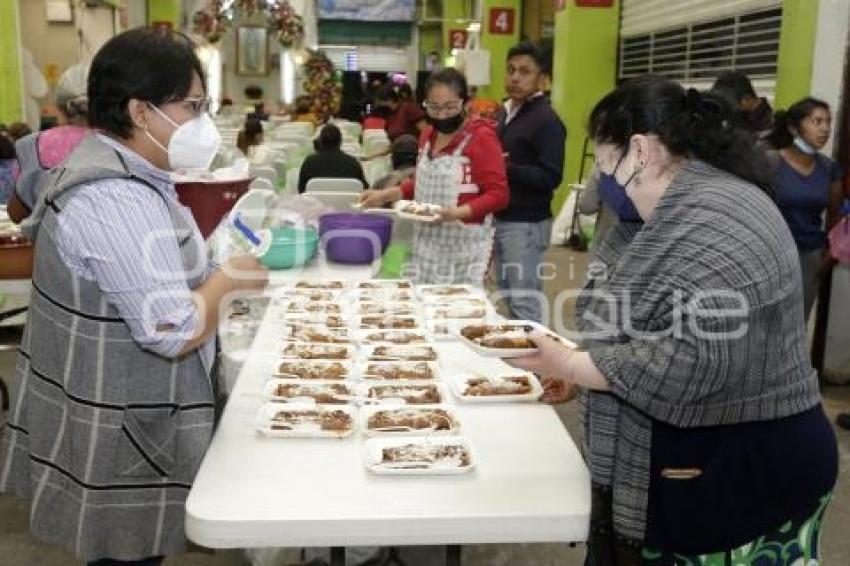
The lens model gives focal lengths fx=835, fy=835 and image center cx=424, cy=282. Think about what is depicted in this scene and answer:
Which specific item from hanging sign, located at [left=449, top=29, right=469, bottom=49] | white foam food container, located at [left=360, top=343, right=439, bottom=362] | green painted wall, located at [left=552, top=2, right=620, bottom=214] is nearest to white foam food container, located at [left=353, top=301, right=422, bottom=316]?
white foam food container, located at [left=360, top=343, right=439, bottom=362]

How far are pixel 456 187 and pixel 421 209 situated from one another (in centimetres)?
22

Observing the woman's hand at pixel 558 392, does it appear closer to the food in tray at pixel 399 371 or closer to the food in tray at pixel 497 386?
the food in tray at pixel 497 386

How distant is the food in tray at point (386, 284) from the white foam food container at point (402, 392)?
3.36 ft

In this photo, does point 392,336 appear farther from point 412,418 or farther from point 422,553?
point 422,553

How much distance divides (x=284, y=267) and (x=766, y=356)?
233 centimetres

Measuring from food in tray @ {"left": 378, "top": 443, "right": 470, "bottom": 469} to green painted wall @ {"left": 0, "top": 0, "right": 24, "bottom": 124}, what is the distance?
7355 mm

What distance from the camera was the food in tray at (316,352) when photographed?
91.0 inches

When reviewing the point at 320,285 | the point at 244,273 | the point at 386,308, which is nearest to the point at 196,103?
the point at 244,273

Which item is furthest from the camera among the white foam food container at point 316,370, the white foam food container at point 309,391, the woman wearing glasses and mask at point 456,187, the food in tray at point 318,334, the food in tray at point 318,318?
the woman wearing glasses and mask at point 456,187

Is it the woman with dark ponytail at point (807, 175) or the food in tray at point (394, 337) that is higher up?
the woman with dark ponytail at point (807, 175)

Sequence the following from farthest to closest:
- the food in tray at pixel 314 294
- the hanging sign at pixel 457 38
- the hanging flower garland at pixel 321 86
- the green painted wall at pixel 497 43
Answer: the hanging sign at pixel 457 38 → the green painted wall at pixel 497 43 → the hanging flower garland at pixel 321 86 → the food in tray at pixel 314 294

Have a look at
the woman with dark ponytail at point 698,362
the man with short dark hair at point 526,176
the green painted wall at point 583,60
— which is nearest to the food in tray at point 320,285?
the man with short dark hair at point 526,176

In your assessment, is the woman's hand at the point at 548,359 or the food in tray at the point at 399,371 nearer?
the woman's hand at the point at 548,359

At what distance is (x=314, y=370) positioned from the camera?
2.19 m
